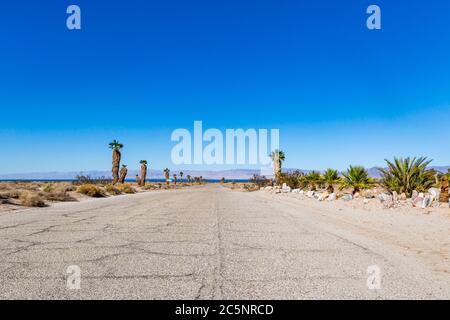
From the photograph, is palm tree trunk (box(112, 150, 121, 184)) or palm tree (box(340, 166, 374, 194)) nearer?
palm tree (box(340, 166, 374, 194))

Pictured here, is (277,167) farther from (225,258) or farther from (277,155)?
(225,258)

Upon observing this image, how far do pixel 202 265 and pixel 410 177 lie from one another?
1656 centimetres

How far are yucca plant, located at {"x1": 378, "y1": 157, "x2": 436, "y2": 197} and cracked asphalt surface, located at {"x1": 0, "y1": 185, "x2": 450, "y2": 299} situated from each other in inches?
450

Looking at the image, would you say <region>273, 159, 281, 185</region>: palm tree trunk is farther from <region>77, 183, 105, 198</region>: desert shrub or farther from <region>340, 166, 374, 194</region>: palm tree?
<region>77, 183, 105, 198</region>: desert shrub

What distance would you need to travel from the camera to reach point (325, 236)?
27.9 ft

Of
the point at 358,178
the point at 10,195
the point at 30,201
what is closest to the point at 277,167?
the point at 358,178

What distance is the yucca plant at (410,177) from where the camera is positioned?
18.6 m

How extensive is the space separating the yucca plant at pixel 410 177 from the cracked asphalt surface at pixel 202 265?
11.4 metres

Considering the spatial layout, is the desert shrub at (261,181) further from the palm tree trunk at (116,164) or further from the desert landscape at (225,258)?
the desert landscape at (225,258)

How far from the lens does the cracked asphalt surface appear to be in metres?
4.12

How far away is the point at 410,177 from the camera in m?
18.7

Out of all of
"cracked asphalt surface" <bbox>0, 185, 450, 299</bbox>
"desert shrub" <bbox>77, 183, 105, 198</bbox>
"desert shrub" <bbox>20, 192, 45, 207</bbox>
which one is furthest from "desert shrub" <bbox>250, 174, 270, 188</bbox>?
"cracked asphalt surface" <bbox>0, 185, 450, 299</bbox>

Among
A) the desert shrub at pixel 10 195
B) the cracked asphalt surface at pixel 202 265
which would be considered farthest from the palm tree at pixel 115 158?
the cracked asphalt surface at pixel 202 265
